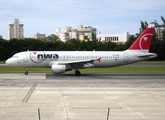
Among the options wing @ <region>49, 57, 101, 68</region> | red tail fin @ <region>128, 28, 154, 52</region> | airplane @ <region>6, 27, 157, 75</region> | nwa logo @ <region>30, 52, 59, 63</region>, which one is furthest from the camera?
red tail fin @ <region>128, 28, 154, 52</region>

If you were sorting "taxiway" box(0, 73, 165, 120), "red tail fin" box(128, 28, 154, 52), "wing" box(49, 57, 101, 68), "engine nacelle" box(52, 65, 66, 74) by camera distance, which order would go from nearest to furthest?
"taxiway" box(0, 73, 165, 120) → "engine nacelle" box(52, 65, 66, 74) → "wing" box(49, 57, 101, 68) → "red tail fin" box(128, 28, 154, 52)

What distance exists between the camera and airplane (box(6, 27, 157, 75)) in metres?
36.3

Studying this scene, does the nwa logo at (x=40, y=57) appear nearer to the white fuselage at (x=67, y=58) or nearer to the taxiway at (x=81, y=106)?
the white fuselage at (x=67, y=58)

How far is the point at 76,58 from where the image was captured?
37.8 m

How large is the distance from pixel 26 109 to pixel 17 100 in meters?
2.82

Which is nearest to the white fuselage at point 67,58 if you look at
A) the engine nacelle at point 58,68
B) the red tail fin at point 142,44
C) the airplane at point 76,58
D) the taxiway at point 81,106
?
the airplane at point 76,58

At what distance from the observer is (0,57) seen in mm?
86375

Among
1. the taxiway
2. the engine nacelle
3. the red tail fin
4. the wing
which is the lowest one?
the taxiway

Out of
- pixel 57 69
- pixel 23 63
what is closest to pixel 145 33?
pixel 57 69

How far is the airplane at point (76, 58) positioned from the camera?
1431 inches

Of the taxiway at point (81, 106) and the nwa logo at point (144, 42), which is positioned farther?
the nwa logo at point (144, 42)

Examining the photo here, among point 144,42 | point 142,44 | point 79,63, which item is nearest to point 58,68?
point 79,63

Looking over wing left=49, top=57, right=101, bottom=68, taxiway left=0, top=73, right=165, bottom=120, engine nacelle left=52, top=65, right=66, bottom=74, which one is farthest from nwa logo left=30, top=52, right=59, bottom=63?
taxiway left=0, top=73, right=165, bottom=120

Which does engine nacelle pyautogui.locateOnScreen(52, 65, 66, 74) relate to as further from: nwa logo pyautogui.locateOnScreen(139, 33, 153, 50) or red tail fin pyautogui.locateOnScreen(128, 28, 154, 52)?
nwa logo pyautogui.locateOnScreen(139, 33, 153, 50)
